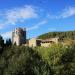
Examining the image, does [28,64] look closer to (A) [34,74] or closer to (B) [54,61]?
(A) [34,74]

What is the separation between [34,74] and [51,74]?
2850mm

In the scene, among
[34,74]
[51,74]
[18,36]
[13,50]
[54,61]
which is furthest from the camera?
[18,36]

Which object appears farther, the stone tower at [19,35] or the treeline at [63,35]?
the treeline at [63,35]

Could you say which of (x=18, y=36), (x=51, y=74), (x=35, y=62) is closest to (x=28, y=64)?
(x=35, y=62)

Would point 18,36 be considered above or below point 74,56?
above

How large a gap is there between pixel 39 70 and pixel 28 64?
1.40 metres

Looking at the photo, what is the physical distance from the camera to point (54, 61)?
149ft

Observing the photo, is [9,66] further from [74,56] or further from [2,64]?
[74,56]

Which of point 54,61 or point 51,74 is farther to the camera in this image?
point 54,61

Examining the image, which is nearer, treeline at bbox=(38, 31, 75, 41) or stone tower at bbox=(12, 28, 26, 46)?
stone tower at bbox=(12, 28, 26, 46)

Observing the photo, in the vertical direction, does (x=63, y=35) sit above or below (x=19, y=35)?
above

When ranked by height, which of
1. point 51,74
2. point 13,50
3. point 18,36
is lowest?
point 51,74

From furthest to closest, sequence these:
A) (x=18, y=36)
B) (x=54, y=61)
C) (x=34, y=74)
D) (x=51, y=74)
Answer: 1. (x=18, y=36)
2. (x=54, y=61)
3. (x=51, y=74)
4. (x=34, y=74)

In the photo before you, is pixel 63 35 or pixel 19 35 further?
pixel 63 35
